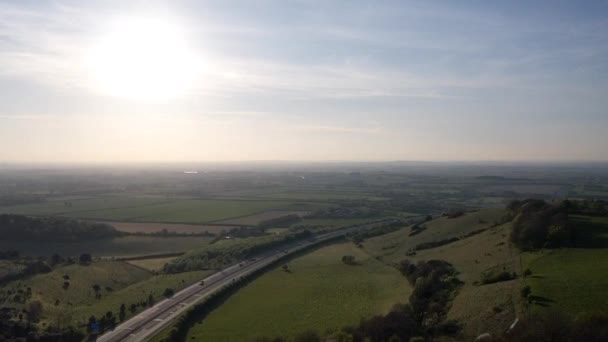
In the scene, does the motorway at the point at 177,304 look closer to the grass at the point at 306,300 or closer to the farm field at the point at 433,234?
the grass at the point at 306,300

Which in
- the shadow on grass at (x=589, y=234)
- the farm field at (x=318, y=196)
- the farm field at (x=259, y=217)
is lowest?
the farm field at (x=259, y=217)

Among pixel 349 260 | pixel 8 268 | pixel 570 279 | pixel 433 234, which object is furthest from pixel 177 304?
pixel 433 234

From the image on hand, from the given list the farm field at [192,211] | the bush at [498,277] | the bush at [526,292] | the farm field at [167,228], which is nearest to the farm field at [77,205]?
the farm field at [192,211]

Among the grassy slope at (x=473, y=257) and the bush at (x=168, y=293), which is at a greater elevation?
the grassy slope at (x=473, y=257)

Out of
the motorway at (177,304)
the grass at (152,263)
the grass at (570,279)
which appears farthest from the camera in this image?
the grass at (152,263)

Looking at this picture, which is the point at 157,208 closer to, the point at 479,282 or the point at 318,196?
the point at 318,196

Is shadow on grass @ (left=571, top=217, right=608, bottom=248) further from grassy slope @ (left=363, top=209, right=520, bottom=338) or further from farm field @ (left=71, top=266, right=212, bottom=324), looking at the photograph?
farm field @ (left=71, top=266, right=212, bottom=324)
